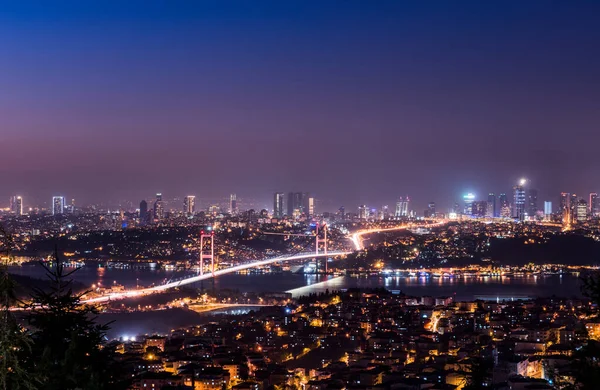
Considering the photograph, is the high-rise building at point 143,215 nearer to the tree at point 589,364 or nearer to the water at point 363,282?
the water at point 363,282

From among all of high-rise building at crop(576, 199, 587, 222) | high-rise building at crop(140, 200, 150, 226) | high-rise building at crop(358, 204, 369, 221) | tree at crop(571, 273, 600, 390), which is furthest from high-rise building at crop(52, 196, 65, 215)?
tree at crop(571, 273, 600, 390)

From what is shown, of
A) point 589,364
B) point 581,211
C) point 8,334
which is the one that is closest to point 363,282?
point 581,211

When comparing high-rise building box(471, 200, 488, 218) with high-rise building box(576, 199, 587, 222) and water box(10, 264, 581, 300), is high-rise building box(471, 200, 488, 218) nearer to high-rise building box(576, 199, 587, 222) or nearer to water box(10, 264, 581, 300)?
high-rise building box(576, 199, 587, 222)

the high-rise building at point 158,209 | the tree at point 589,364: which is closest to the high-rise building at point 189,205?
the high-rise building at point 158,209

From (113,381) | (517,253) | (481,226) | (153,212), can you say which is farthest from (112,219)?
(113,381)

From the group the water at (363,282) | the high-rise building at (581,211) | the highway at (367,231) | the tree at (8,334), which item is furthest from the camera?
the high-rise building at (581,211)

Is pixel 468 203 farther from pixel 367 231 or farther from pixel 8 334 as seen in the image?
pixel 8 334

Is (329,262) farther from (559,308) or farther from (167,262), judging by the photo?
(559,308)

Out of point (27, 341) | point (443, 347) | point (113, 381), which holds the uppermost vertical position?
point (27, 341)
